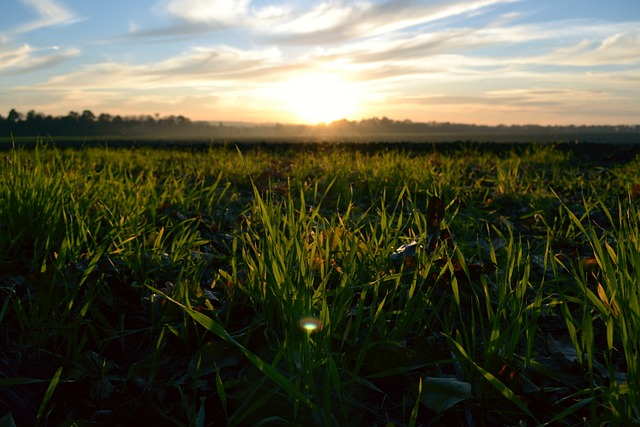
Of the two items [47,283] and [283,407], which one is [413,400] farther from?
[47,283]

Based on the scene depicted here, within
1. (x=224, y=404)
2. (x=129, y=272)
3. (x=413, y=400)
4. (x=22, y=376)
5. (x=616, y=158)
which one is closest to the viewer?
(x=224, y=404)

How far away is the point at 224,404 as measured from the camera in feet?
4.91

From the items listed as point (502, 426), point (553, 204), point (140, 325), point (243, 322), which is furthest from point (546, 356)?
point (553, 204)

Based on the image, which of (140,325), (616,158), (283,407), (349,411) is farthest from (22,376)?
(616,158)

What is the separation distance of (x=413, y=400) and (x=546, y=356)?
52cm

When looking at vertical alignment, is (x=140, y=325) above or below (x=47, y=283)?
below

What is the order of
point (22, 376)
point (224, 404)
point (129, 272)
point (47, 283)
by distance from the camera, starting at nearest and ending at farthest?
point (224, 404)
point (22, 376)
point (47, 283)
point (129, 272)

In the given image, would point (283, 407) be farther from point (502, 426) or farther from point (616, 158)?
point (616, 158)

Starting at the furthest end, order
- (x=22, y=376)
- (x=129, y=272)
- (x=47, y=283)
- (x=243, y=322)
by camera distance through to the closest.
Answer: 1. (x=129, y=272)
2. (x=47, y=283)
3. (x=243, y=322)
4. (x=22, y=376)

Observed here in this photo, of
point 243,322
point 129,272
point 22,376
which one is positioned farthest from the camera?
point 129,272

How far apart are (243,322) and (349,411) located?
A: 1.96 ft

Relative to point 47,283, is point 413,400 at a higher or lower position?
lower

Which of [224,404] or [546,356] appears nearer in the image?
[224,404]

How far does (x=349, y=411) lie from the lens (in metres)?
1.55
